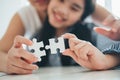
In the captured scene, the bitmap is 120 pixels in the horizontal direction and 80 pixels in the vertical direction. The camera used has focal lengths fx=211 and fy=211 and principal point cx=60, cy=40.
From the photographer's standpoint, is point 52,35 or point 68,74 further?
point 52,35

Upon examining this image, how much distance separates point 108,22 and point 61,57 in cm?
27

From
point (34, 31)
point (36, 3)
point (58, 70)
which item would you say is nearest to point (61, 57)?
point (58, 70)

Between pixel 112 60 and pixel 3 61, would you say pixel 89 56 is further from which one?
pixel 3 61

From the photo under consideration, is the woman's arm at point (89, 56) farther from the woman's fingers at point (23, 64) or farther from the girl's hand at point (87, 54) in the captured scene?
the woman's fingers at point (23, 64)

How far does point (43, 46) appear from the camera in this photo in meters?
0.96

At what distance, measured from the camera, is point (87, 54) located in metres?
0.92

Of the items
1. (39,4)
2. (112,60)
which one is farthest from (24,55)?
(112,60)

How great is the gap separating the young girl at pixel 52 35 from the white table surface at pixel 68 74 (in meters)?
0.03

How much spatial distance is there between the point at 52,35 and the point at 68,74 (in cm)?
22

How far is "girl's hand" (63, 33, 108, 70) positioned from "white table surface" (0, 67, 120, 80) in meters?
0.03

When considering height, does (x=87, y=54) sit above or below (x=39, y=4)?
below

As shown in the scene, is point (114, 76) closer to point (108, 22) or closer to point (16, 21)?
point (108, 22)

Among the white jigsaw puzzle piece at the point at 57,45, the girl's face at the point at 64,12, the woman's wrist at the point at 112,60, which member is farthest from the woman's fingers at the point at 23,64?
the woman's wrist at the point at 112,60

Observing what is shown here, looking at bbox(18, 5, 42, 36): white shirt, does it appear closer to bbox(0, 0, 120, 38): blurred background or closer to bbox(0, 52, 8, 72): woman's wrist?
bbox(0, 0, 120, 38): blurred background
